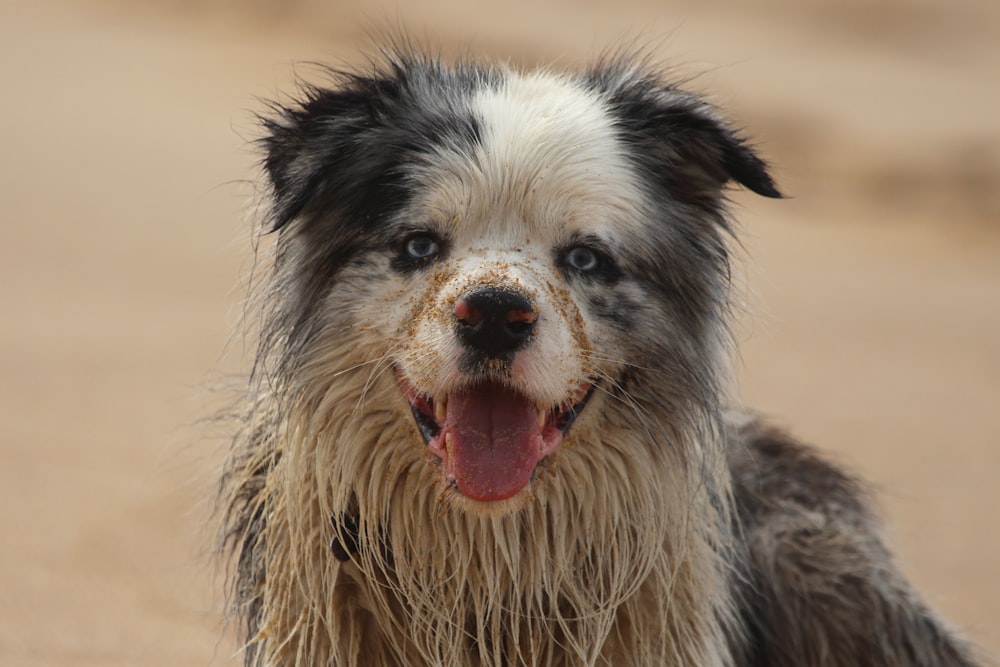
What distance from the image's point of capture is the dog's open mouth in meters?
3.31

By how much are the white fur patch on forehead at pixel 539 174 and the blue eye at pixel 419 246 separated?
8 centimetres

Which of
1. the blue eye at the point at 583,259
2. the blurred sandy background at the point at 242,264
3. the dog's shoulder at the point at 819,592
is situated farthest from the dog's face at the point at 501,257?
the dog's shoulder at the point at 819,592

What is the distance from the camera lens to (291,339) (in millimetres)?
3598

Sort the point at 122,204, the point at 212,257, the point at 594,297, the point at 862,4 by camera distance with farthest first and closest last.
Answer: the point at 862,4
the point at 122,204
the point at 212,257
the point at 594,297

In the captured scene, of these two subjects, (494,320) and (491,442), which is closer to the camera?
(494,320)

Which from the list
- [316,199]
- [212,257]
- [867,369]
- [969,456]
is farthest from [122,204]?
[316,199]

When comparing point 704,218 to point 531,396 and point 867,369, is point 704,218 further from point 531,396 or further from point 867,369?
point 867,369

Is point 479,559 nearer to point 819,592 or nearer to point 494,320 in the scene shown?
point 494,320

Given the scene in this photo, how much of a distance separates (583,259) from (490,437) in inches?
20.3

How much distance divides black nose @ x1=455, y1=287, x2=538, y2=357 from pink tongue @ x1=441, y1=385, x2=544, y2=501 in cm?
18

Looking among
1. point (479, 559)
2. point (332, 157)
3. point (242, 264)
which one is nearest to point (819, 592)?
point (479, 559)

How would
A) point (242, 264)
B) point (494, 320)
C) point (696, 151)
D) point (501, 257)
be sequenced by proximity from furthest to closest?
point (242, 264)
point (696, 151)
point (501, 257)
point (494, 320)

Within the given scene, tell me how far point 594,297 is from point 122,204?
11197 millimetres

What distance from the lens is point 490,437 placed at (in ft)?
11.0
